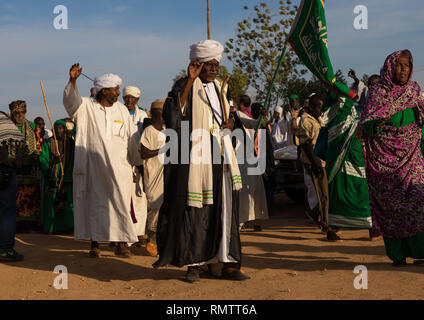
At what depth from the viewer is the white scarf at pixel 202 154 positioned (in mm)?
5805

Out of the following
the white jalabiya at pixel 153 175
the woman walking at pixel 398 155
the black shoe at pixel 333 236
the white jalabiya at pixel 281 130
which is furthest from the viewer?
the white jalabiya at pixel 281 130

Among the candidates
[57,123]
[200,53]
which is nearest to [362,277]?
[200,53]

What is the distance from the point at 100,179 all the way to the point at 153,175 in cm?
86

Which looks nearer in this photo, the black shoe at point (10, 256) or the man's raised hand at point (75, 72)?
the man's raised hand at point (75, 72)

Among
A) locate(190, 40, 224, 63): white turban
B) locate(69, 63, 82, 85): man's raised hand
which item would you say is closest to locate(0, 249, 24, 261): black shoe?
locate(69, 63, 82, 85): man's raised hand

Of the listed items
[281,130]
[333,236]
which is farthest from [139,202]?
[281,130]

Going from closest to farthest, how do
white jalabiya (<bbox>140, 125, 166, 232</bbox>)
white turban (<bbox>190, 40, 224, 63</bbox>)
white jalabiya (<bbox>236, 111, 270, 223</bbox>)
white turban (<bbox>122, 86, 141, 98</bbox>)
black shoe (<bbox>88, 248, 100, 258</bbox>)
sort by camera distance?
1. white turban (<bbox>190, 40, 224, 63</bbox>)
2. black shoe (<bbox>88, 248, 100, 258</bbox>)
3. white jalabiya (<bbox>140, 125, 166, 232</bbox>)
4. white jalabiya (<bbox>236, 111, 270, 223</bbox>)
5. white turban (<bbox>122, 86, 141, 98</bbox>)

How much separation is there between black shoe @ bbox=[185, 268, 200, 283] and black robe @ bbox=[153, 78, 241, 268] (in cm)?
17

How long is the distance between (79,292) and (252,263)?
2199mm

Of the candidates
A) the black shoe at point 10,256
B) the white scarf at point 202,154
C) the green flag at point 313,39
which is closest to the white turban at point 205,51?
the white scarf at point 202,154

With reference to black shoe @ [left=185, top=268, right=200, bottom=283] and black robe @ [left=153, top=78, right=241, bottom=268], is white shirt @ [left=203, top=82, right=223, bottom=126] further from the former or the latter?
black shoe @ [left=185, top=268, right=200, bottom=283]

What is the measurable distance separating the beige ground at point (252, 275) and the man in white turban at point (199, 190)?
0.30 meters

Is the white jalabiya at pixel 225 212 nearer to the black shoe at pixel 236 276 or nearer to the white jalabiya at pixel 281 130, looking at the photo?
the black shoe at pixel 236 276

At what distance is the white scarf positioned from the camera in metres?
5.80
